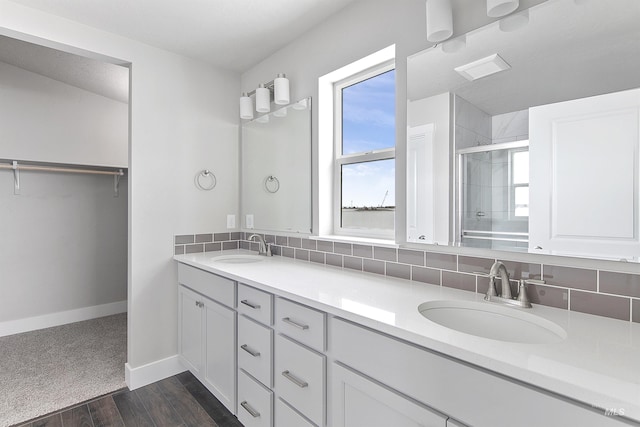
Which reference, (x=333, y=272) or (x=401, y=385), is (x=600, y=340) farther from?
(x=333, y=272)

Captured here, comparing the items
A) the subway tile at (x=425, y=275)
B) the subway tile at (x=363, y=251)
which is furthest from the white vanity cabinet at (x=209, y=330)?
the subway tile at (x=425, y=275)

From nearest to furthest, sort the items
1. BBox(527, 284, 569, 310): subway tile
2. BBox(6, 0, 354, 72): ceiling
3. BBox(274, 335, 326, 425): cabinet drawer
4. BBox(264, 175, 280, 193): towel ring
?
BBox(527, 284, 569, 310): subway tile → BBox(274, 335, 326, 425): cabinet drawer → BBox(6, 0, 354, 72): ceiling → BBox(264, 175, 280, 193): towel ring

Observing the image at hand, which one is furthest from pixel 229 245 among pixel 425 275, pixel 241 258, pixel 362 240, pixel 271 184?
pixel 425 275

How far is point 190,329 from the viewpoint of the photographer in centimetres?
225

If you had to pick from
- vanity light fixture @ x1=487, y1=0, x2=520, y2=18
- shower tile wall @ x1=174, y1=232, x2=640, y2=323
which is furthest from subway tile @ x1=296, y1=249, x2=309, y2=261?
vanity light fixture @ x1=487, y1=0, x2=520, y2=18

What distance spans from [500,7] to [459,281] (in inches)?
44.4

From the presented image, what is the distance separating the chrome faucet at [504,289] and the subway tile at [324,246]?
1002 millimetres

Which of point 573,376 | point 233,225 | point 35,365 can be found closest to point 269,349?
point 573,376

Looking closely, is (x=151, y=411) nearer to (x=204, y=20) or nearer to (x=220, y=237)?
(x=220, y=237)

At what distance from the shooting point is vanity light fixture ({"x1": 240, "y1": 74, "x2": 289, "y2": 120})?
2236 millimetres

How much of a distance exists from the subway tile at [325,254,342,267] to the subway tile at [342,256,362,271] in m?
0.04

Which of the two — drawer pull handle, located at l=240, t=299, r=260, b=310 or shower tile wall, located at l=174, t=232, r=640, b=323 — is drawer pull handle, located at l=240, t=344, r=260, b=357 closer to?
drawer pull handle, located at l=240, t=299, r=260, b=310

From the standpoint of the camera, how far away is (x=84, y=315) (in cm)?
350

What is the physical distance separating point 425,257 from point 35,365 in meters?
3.04
